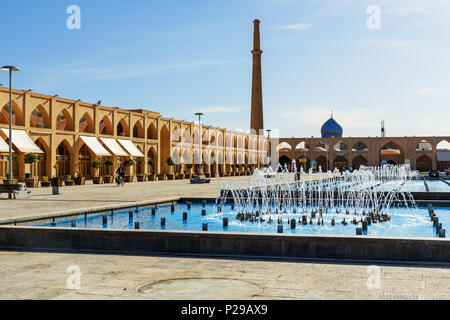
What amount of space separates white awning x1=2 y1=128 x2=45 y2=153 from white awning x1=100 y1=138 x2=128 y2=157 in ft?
25.4

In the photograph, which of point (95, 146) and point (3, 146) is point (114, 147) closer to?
point (95, 146)

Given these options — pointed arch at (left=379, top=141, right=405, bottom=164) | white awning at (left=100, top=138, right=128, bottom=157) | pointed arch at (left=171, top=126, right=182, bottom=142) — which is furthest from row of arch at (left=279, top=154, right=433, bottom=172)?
white awning at (left=100, top=138, right=128, bottom=157)

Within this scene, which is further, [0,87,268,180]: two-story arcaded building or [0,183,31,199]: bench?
[0,87,268,180]: two-story arcaded building

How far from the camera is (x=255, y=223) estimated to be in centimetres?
1379

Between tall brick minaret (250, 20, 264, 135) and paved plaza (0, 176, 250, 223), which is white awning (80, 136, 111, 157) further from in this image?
tall brick minaret (250, 20, 264, 135)

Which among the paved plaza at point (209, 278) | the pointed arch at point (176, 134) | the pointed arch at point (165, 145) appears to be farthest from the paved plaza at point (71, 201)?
the pointed arch at point (176, 134)

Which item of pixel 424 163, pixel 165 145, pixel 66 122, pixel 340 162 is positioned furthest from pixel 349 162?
pixel 66 122

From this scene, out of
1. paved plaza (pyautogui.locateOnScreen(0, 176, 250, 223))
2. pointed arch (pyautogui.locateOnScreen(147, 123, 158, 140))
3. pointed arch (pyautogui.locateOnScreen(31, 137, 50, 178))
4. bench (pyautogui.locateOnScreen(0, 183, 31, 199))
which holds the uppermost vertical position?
pointed arch (pyautogui.locateOnScreen(147, 123, 158, 140))

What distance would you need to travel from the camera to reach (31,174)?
30.0 m

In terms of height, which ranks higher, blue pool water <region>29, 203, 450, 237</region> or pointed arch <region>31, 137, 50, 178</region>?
pointed arch <region>31, 137, 50, 178</region>

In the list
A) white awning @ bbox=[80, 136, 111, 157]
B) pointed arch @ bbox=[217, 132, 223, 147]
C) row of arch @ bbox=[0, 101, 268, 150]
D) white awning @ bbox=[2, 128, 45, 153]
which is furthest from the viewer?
pointed arch @ bbox=[217, 132, 223, 147]

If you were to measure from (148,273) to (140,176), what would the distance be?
30870 millimetres

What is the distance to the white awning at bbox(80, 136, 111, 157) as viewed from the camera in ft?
112
